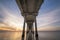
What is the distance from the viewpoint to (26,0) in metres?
3.39

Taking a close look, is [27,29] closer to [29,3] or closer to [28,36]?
[28,36]

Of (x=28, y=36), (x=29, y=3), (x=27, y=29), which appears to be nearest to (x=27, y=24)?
(x=27, y=29)

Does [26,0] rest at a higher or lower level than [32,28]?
higher

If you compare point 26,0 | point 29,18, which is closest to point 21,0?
point 26,0

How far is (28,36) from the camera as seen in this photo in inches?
242

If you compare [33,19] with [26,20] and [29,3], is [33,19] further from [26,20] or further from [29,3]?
[29,3]

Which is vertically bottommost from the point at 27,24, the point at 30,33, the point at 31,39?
the point at 31,39

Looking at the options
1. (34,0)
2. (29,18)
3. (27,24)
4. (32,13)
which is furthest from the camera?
(27,24)

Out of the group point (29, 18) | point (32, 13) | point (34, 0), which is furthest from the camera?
point (29, 18)

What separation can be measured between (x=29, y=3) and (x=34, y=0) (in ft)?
1.03

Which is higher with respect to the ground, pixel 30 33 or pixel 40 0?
pixel 40 0

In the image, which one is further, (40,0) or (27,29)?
(27,29)

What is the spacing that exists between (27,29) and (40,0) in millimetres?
3216

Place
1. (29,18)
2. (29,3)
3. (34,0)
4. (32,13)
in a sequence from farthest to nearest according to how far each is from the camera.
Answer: (29,18) → (32,13) → (29,3) → (34,0)
